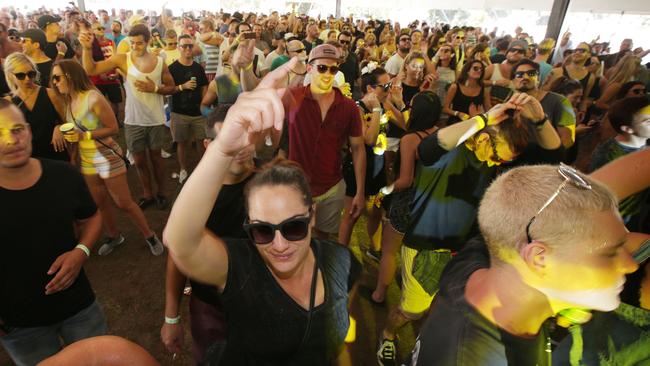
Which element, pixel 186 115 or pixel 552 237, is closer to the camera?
pixel 552 237

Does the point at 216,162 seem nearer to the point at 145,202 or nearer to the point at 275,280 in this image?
the point at 275,280

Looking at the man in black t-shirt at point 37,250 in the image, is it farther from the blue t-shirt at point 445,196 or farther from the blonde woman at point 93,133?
the blue t-shirt at point 445,196

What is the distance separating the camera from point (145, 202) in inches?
197

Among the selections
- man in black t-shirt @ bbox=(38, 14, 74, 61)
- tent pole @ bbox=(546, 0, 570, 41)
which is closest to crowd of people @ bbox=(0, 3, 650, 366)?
man in black t-shirt @ bbox=(38, 14, 74, 61)

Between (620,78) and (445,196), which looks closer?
(445,196)

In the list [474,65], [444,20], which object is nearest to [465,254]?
[474,65]

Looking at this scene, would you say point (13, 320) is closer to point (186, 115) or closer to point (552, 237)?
point (552, 237)

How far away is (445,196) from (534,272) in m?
1.32

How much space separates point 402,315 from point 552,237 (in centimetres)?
182

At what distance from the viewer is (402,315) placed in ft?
9.31

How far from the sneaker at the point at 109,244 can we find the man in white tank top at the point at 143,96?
81 cm

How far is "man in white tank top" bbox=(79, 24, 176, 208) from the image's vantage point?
4.65 meters

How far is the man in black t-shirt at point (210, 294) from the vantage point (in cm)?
205

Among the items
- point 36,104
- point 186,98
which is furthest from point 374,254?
point 36,104
